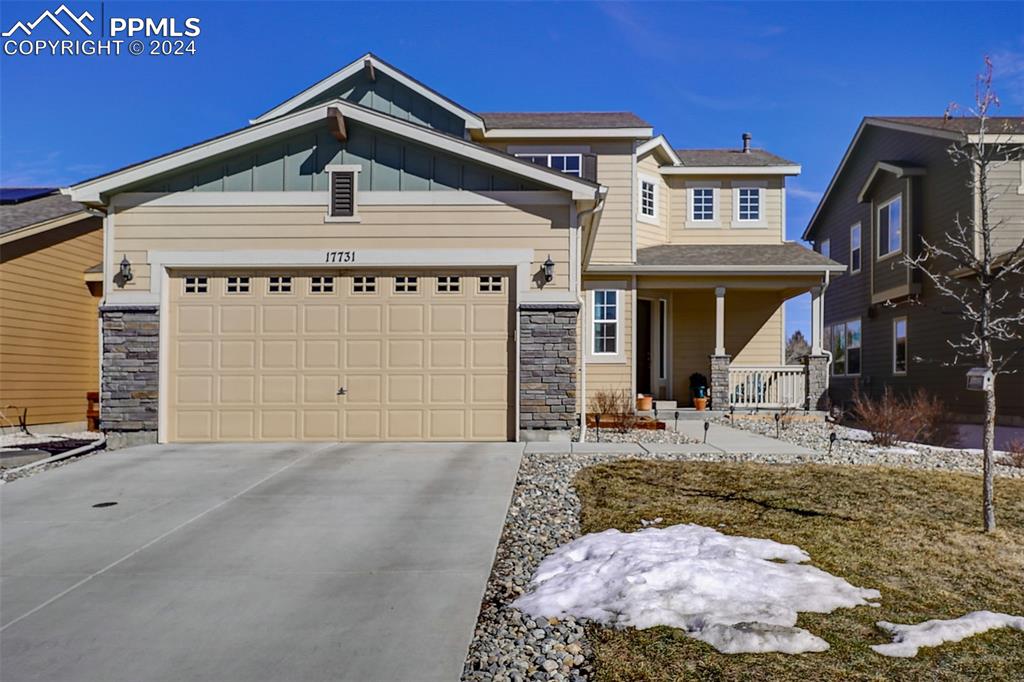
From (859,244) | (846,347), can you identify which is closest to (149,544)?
(859,244)

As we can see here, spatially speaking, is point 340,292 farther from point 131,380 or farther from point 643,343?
point 643,343

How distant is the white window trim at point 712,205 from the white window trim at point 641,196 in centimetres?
81

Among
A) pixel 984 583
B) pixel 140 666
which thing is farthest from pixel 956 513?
pixel 140 666

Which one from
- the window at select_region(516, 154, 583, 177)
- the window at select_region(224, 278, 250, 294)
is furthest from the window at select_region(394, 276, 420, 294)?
the window at select_region(516, 154, 583, 177)

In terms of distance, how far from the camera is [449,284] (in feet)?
32.3

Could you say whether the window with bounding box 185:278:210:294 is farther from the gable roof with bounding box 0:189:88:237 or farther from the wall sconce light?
the gable roof with bounding box 0:189:88:237

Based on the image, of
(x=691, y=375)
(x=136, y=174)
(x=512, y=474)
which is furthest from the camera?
(x=691, y=375)

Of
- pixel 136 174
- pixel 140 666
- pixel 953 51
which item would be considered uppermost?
pixel 953 51

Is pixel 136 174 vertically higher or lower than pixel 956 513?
higher

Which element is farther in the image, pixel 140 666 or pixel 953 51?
pixel 953 51

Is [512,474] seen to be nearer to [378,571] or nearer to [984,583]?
[378,571]

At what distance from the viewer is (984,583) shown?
4336 mm

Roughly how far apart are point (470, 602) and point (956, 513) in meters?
4.62

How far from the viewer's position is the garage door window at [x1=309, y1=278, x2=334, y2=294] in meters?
9.85
